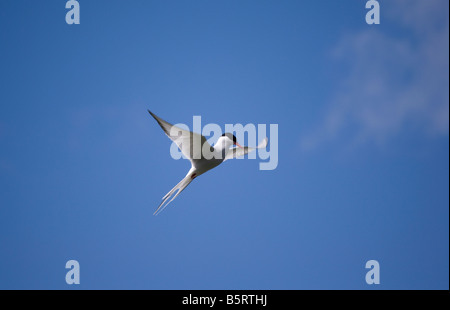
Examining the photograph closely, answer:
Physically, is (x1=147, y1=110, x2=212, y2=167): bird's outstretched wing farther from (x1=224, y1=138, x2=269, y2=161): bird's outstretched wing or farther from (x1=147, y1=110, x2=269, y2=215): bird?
(x1=224, y1=138, x2=269, y2=161): bird's outstretched wing

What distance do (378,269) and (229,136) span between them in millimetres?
4497

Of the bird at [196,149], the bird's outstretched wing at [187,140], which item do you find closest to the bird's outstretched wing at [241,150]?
the bird at [196,149]

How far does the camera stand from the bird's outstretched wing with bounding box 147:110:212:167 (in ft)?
20.8

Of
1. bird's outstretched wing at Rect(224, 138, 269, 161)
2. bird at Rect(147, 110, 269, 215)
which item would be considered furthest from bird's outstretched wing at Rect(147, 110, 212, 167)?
bird's outstretched wing at Rect(224, 138, 269, 161)

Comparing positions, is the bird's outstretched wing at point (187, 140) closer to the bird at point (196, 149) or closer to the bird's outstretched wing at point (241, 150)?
the bird at point (196, 149)

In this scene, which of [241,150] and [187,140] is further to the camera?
[241,150]

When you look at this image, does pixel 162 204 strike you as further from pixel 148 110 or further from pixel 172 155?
pixel 148 110

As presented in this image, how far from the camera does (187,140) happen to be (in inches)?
267

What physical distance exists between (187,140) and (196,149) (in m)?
0.31

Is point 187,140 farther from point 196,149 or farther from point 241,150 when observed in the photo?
point 241,150

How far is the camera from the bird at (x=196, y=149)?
658cm

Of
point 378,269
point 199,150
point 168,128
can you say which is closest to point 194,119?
point 168,128

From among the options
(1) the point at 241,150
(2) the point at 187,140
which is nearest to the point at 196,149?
(2) the point at 187,140
